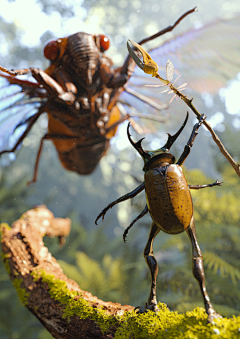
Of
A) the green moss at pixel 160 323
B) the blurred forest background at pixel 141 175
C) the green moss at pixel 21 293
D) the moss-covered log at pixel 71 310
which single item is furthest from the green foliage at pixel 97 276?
the green moss at pixel 160 323

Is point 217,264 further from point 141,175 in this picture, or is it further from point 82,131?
point 82,131

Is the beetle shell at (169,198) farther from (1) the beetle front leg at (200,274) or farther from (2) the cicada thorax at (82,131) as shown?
(2) the cicada thorax at (82,131)

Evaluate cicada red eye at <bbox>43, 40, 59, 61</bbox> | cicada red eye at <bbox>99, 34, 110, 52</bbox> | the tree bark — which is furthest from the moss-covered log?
cicada red eye at <bbox>99, 34, 110, 52</bbox>

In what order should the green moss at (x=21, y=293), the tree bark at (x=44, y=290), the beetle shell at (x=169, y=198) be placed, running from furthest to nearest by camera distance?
the green moss at (x=21, y=293) → the tree bark at (x=44, y=290) → the beetle shell at (x=169, y=198)

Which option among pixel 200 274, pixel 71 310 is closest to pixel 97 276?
pixel 71 310

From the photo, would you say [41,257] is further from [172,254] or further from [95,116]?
[172,254]

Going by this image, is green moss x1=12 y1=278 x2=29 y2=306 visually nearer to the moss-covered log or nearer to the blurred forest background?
the moss-covered log
